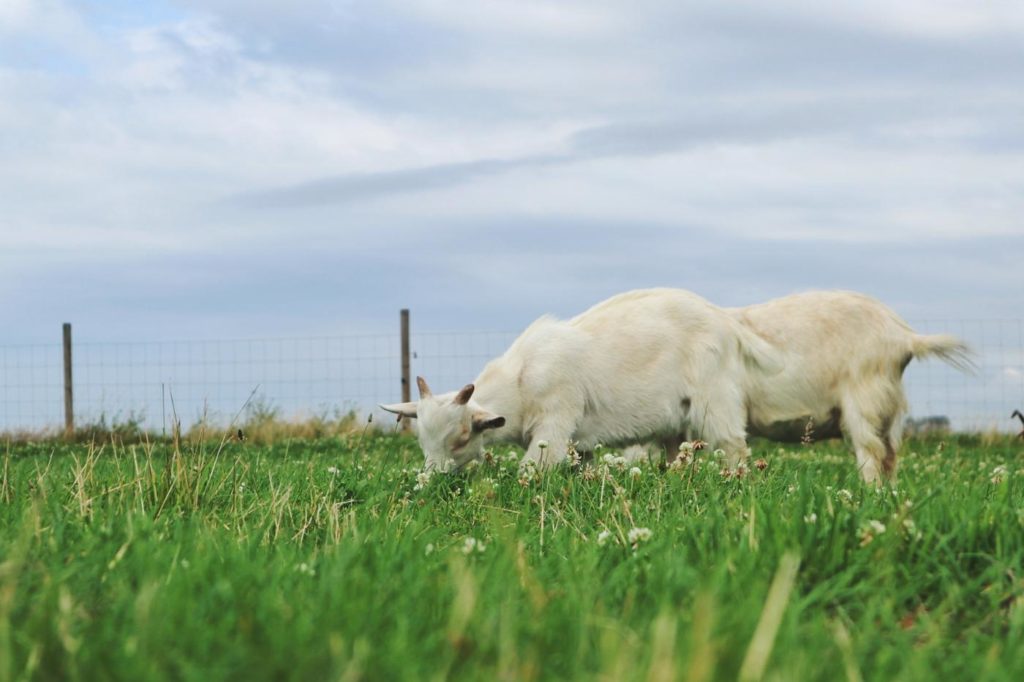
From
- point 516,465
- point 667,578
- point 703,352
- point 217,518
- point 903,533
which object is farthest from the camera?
point 703,352

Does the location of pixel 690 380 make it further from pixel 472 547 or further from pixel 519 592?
pixel 519 592

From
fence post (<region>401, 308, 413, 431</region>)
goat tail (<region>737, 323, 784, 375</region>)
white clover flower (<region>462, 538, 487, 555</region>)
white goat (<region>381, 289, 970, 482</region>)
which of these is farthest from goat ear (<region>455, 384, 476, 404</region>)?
fence post (<region>401, 308, 413, 431</region>)

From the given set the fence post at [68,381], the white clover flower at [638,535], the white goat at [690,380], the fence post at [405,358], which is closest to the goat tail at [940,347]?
the white goat at [690,380]

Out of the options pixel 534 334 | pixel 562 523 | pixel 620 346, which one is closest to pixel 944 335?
pixel 620 346

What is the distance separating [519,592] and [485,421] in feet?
14.1

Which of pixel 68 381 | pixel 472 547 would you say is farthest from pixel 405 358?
pixel 472 547

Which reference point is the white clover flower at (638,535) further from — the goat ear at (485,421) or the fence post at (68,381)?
the fence post at (68,381)

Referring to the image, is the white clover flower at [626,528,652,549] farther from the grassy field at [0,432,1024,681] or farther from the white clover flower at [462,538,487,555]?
the white clover flower at [462,538,487,555]

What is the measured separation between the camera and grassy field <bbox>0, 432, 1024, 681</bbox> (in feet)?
7.43

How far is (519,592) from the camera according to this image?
3078mm

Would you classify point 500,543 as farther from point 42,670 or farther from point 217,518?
point 42,670

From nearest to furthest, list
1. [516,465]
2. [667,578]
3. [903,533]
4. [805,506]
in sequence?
[667,578] < [903,533] < [805,506] < [516,465]

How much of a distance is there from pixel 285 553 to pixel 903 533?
2127mm

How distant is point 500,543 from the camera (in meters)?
3.92
